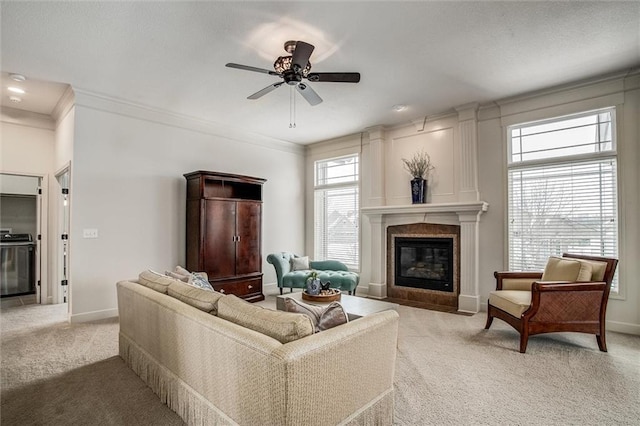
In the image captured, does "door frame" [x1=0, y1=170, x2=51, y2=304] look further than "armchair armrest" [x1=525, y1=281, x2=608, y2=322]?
Yes

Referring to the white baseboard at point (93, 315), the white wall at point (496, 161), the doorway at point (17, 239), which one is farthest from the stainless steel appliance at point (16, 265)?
the white wall at point (496, 161)

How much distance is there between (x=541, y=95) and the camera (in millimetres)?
4344

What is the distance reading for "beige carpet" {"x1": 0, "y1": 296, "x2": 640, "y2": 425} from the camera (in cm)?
214

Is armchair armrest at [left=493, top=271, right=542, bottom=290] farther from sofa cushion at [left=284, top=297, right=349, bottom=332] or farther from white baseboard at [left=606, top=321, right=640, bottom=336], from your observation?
sofa cushion at [left=284, top=297, right=349, bottom=332]

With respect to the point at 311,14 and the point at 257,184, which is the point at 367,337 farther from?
the point at 257,184

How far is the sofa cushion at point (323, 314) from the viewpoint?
1836 millimetres

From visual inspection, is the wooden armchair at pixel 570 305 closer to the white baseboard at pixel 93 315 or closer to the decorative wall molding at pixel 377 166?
the decorative wall molding at pixel 377 166

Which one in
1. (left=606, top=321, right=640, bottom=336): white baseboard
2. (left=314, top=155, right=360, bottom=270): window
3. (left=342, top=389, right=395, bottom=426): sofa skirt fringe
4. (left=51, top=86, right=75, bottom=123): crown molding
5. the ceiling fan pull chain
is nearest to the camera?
(left=342, top=389, right=395, bottom=426): sofa skirt fringe

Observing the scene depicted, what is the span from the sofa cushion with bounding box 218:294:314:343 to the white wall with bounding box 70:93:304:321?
3.23 m

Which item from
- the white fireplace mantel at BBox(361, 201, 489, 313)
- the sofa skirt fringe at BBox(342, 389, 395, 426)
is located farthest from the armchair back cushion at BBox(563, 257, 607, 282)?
the sofa skirt fringe at BBox(342, 389, 395, 426)

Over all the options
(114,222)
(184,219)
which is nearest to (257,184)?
(184,219)

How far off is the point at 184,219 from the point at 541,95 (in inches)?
204

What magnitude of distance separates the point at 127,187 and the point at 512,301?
4.80 meters

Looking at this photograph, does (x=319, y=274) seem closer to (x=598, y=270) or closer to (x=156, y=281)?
(x=156, y=281)
